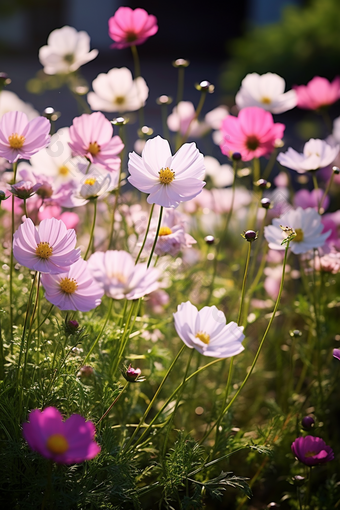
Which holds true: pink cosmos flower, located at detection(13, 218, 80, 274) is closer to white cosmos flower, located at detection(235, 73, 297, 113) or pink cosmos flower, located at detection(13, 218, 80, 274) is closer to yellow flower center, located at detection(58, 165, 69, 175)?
yellow flower center, located at detection(58, 165, 69, 175)

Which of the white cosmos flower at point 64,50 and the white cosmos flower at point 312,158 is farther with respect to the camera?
the white cosmos flower at point 64,50

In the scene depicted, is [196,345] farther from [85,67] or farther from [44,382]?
[85,67]

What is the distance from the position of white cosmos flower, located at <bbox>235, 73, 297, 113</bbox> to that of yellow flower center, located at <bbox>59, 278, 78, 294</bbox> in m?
0.61

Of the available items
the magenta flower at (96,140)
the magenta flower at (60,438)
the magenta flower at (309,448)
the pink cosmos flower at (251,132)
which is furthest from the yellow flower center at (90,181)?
the magenta flower at (309,448)

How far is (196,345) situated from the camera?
0.64m

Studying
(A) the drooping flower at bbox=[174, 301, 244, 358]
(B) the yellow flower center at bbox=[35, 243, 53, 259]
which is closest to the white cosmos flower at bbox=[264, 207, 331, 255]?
(A) the drooping flower at bbox=[174, 301, 244, 358]

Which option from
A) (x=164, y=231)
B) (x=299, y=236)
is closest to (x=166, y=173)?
(x=164, y=231)

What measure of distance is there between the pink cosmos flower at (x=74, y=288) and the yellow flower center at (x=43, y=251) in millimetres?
34

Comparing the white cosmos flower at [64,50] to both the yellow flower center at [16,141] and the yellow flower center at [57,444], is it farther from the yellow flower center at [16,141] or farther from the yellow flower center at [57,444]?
the yellow flower center at [57,444]

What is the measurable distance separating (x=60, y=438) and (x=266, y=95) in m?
0.84

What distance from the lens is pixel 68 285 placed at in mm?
708

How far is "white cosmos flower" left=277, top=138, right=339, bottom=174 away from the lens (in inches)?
38.0

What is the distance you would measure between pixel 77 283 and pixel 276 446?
552 millimetres

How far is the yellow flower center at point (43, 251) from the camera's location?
0.69m
